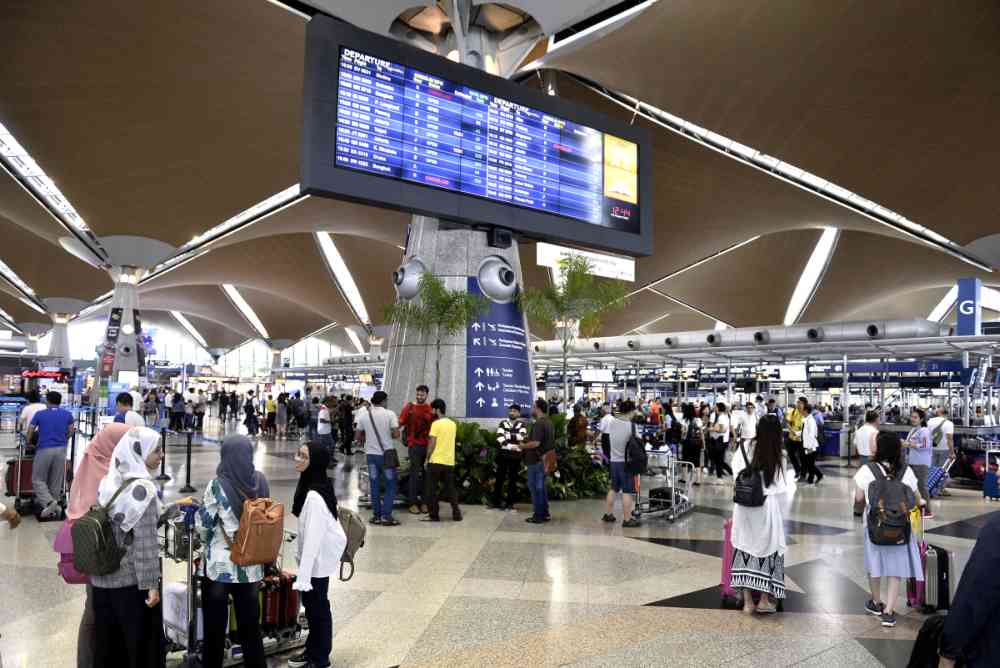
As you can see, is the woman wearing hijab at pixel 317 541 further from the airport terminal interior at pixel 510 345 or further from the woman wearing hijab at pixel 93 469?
the woman wearing hijab at pixel 93 469

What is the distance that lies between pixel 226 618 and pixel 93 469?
127cm

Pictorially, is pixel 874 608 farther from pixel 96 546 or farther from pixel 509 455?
pixel 96 546

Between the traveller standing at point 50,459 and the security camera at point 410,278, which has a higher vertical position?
the security camera at point 410,278

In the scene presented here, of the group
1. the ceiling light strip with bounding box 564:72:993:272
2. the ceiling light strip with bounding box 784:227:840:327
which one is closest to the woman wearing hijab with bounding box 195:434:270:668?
the ceiling light strip with bounding box 564:72:993:272

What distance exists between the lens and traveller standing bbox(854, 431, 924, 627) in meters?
5.31

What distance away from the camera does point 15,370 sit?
48.8 meters

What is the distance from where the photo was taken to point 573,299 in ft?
43.1

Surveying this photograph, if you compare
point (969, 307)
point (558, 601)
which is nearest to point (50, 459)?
point (558, 601)

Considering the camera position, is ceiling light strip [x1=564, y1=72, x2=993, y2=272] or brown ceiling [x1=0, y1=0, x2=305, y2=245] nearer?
brown ceiling [x1=0, y1=0, x2=305, y2=245]

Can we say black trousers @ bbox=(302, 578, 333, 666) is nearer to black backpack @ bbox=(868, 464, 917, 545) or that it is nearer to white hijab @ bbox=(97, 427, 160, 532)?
white hijab @ bbox=(97, 427, 160, 532)

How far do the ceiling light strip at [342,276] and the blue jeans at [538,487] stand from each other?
3237 centimetres

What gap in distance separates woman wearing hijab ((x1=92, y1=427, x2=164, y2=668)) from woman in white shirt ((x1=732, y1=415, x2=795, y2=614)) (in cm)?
401

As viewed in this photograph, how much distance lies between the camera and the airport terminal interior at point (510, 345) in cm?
435

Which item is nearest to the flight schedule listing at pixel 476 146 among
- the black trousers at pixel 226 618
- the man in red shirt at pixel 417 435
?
the man in red shirt at pixel 417 435
